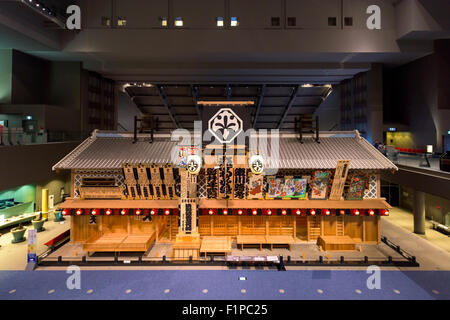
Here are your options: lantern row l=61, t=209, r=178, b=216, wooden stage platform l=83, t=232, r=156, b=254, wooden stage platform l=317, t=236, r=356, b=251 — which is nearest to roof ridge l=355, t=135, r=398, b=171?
wooden stage platform l=317, t=236, r=356, b=251

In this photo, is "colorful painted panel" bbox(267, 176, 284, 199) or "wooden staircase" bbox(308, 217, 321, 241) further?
"wooden staircase" bbox(308, 217, 321, 241)

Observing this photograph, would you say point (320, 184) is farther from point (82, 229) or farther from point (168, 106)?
point (168, 106)

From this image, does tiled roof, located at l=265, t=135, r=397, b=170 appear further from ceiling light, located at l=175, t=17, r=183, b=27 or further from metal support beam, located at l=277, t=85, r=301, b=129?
metal support beam, located at l=277, t=85, r=301, b=129

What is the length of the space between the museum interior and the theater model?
0.09 metres

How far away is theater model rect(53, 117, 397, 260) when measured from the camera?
1310cm

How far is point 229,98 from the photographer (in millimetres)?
35688

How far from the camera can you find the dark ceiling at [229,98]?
34156 millimetres

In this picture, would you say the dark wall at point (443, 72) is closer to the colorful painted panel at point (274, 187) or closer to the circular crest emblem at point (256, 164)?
the colorful painted panel at point (274, 187)

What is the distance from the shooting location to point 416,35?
2302 centimetres

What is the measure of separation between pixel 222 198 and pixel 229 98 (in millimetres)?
24379

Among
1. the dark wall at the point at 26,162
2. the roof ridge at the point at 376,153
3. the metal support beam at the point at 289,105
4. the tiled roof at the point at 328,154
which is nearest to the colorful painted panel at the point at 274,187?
the tiled roof at the point at 328,154
